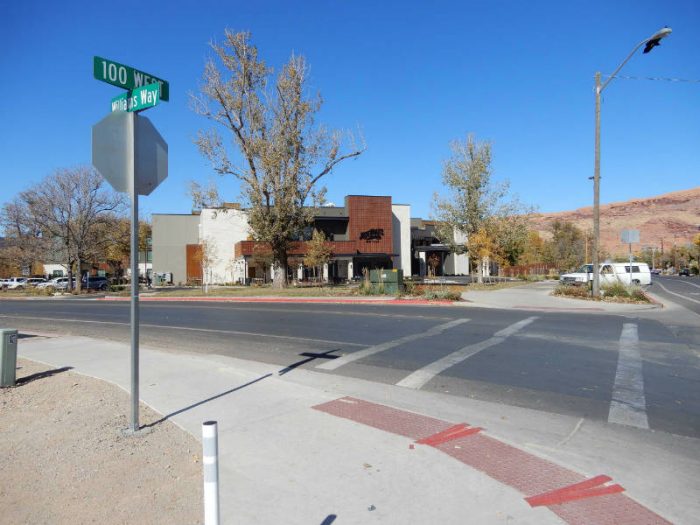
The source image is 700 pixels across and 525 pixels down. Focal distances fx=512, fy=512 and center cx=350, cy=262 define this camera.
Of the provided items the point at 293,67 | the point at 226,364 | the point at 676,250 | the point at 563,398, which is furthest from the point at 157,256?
the point at 676,250

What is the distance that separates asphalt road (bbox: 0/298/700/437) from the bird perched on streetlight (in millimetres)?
9237

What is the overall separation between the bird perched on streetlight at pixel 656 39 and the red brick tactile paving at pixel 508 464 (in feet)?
55.4

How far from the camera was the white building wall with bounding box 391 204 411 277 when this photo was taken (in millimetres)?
56469

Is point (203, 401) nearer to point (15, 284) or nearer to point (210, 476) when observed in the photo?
point (210, 476)

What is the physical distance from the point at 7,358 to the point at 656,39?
66.1 feet

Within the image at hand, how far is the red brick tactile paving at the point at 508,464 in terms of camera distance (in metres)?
3.54

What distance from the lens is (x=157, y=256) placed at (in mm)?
64875

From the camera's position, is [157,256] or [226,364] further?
[157,256]

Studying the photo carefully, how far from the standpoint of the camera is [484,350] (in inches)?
403

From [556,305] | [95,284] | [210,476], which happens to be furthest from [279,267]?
[210,476]

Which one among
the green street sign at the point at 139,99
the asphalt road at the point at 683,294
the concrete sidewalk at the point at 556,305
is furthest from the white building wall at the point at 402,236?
the green street sign at the point at 139,99

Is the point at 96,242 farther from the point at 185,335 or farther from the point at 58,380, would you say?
the point at 58,380

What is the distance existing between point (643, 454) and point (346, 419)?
9.52 ft

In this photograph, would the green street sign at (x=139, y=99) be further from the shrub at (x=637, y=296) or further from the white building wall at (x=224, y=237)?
the white building wall at (x=224, y=237)
